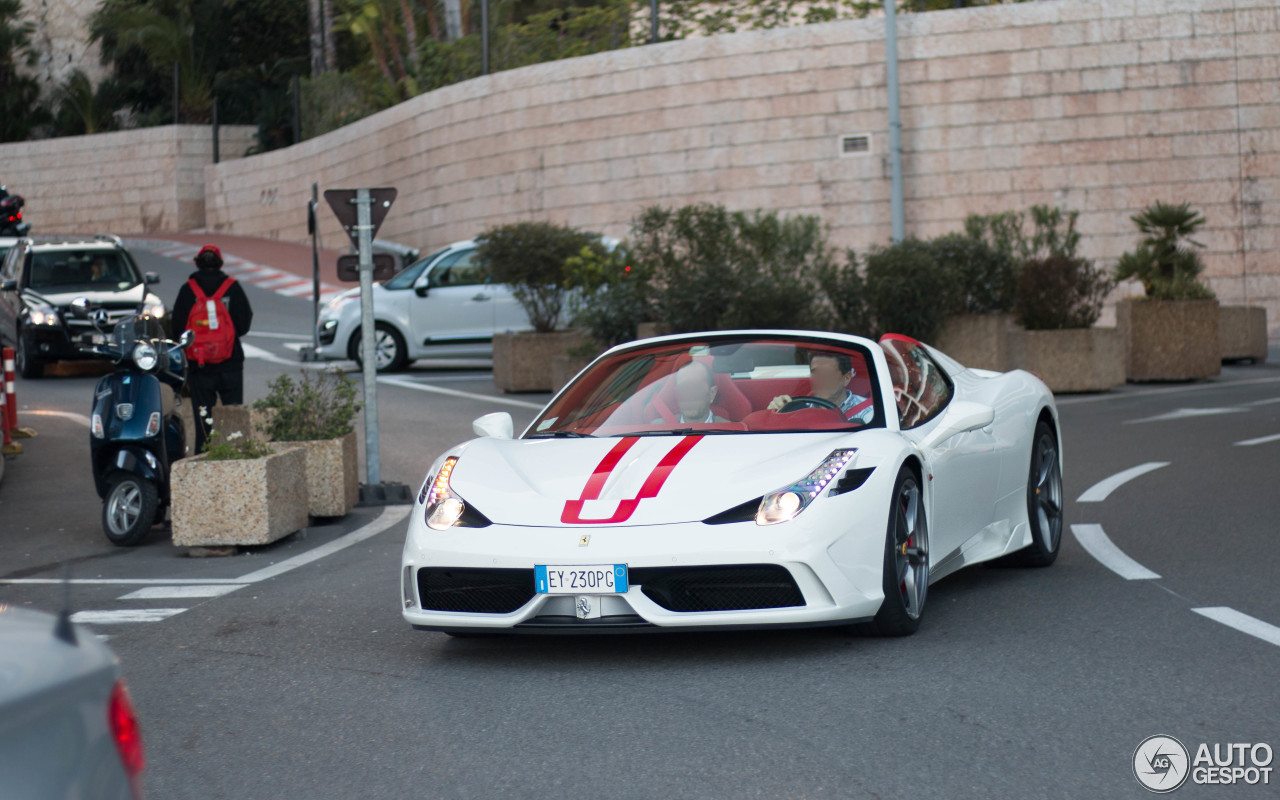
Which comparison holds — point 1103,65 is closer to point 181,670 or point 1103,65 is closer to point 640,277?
point 640,277

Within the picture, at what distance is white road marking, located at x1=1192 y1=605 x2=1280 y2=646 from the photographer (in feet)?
19.3

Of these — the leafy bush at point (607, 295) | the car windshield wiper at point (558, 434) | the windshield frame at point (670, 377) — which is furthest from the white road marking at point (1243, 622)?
the leafy bush at point (607, 295)

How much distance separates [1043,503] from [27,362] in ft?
53.8

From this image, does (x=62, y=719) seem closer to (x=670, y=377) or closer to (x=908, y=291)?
(x=670, y=377)

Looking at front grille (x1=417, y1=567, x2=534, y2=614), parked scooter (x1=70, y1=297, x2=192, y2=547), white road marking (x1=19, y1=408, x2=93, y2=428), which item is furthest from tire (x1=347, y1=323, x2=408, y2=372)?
front grille (x1=417, y1=567, x2=534, y2=614)

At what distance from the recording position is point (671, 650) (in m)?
5.96

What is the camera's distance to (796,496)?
563 cm

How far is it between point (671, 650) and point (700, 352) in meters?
1.52

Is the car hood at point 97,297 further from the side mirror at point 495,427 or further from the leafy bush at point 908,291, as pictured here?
the side mirror at point 495,427

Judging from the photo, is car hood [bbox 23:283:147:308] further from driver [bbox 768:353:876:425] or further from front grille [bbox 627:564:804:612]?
front grille [bbox 627:564:804:612]

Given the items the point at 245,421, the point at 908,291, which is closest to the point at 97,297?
the point at 908,291

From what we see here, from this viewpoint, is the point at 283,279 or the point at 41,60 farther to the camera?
the point at 41,60

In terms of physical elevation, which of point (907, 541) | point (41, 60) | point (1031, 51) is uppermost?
point (41, 60)

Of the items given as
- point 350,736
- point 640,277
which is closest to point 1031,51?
point 640,277
